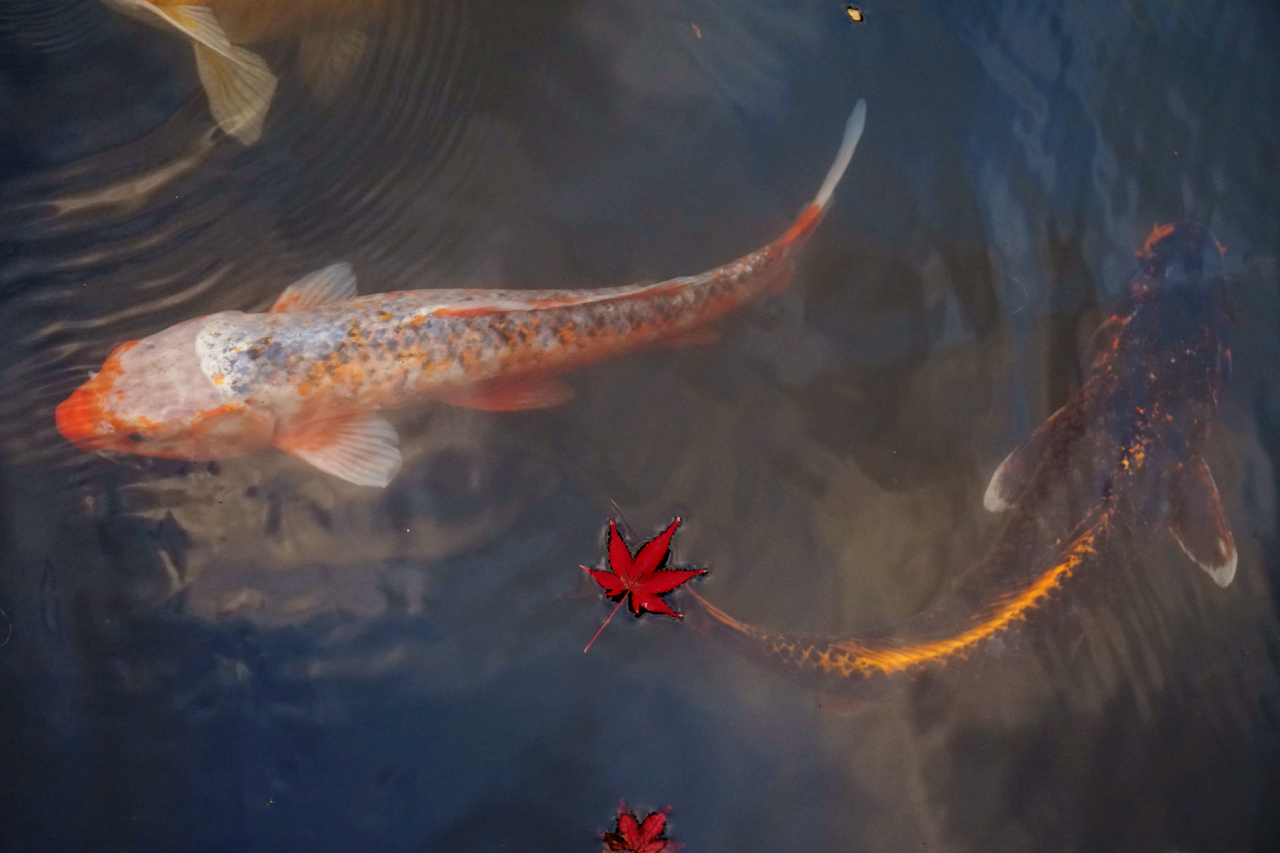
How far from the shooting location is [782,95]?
459 centimetres

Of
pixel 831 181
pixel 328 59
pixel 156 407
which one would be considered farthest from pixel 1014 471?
pixel 328 59

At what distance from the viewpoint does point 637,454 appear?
3988mm

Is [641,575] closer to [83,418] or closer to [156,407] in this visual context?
[156,407]

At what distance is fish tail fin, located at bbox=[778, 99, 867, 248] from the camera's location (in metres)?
4.30

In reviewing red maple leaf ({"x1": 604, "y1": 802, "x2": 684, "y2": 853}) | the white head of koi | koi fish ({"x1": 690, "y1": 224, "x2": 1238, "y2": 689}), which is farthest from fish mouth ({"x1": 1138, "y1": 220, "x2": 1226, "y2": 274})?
the white head of koi

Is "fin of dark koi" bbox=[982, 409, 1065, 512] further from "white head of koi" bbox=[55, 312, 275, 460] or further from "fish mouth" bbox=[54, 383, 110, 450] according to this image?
"fish mouth" bbox=[54, 383, 110, 450]

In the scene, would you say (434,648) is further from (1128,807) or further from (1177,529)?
(1177,529)

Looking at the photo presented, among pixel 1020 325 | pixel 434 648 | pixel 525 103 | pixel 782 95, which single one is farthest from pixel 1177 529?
pixel 525 103

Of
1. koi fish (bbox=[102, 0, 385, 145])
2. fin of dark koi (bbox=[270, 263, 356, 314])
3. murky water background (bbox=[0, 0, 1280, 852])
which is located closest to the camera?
murky water background (bbox=[0, 0, 1280, 852])

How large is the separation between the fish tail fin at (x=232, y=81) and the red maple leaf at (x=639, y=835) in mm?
4061

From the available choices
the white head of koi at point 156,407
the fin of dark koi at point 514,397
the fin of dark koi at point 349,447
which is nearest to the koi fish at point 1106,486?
the fin of dark koi at point 514,397

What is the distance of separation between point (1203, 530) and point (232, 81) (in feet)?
19.1

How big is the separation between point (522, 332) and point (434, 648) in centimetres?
161

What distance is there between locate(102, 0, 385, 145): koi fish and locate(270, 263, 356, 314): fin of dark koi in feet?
3.17
